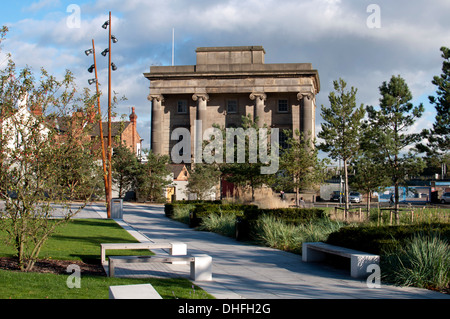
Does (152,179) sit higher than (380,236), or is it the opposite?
(152,179)

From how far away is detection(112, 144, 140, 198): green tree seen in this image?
43400 mm

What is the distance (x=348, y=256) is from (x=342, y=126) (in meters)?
15.9

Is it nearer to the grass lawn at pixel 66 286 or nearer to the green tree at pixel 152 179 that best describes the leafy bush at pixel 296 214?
the grass lawn at pixel 66 286

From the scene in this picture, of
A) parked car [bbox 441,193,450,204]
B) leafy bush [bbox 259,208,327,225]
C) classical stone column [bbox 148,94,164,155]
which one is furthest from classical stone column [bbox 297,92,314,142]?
leafy bush [bbox 259,208,327,225]

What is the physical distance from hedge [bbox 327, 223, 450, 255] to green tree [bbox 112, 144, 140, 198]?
1335 inches

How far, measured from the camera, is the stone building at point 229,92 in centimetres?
5059

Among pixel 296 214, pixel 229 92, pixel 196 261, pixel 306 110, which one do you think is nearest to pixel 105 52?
pixel 296 214

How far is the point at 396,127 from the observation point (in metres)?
23.8

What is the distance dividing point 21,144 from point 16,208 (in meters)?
1.29

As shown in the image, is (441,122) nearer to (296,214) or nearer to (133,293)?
(296,214)

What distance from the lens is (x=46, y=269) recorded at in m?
9.63

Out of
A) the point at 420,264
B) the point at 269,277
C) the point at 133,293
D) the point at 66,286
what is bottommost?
the point at 269,277
